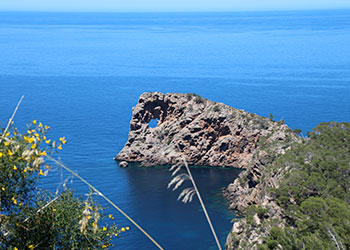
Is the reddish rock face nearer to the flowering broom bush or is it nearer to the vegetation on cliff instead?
the vegetation on cliff

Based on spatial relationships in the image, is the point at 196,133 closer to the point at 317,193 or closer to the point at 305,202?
the point at 317,193

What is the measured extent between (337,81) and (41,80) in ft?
387

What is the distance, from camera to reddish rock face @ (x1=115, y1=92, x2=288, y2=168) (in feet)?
372

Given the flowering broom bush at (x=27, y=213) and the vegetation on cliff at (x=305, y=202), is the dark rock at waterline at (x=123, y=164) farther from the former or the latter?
the flowering broom bush at (x=27, y=213)

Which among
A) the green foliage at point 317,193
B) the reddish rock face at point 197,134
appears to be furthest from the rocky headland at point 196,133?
the green foliage at point 317,193

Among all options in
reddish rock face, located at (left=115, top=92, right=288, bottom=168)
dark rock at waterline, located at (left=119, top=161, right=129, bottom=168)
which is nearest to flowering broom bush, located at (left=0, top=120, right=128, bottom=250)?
reddish rock face, located at (left=115, top=92, right=288, bottom=168)

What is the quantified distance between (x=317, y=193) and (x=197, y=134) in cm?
5814

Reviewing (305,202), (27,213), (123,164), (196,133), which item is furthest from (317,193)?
(123,164)

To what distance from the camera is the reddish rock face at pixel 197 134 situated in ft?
372

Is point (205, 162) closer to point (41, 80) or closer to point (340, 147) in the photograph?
point (340, 147)

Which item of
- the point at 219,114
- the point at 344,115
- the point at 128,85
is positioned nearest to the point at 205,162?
the point at 219,114

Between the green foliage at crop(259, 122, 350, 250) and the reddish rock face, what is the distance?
2656cm

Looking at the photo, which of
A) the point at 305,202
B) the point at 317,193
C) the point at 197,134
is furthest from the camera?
the point at 197,134

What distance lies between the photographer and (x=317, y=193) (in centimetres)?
5722
